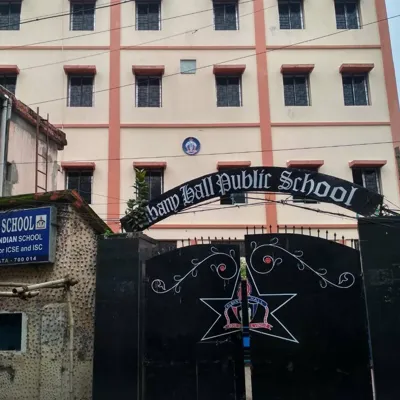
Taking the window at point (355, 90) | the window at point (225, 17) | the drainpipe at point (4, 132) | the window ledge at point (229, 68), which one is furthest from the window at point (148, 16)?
the drainpipe at point (4, 132)

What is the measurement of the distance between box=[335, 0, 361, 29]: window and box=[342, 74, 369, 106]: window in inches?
85.2

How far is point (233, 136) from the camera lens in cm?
1784

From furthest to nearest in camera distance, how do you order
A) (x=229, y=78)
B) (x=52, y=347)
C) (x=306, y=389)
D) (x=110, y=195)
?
(x=229, y=78) < (x=110, y=195) < (x=52, y=347) < (x=306, y=389)

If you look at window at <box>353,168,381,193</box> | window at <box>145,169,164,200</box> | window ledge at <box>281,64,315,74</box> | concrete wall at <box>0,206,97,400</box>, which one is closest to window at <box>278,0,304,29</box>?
window ledge at <box>281,64,315,74</box>

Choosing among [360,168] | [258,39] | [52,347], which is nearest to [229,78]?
[258,39]

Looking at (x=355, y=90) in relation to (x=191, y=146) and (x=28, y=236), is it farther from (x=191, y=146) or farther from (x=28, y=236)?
(x=28, y=236)

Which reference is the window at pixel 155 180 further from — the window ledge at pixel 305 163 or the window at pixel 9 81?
the window at pixel 9 81

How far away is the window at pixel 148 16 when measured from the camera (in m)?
19.0

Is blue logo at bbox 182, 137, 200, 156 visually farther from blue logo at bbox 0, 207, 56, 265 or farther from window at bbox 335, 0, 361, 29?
blue logo at bbox 0, 207, 56, 265

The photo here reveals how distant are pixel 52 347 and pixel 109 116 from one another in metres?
12.7

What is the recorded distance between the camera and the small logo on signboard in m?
6.56

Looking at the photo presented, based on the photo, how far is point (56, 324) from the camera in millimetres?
6422

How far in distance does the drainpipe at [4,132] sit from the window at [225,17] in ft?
36.2

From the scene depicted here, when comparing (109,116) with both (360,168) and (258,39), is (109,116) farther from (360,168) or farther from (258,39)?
(360,168)
